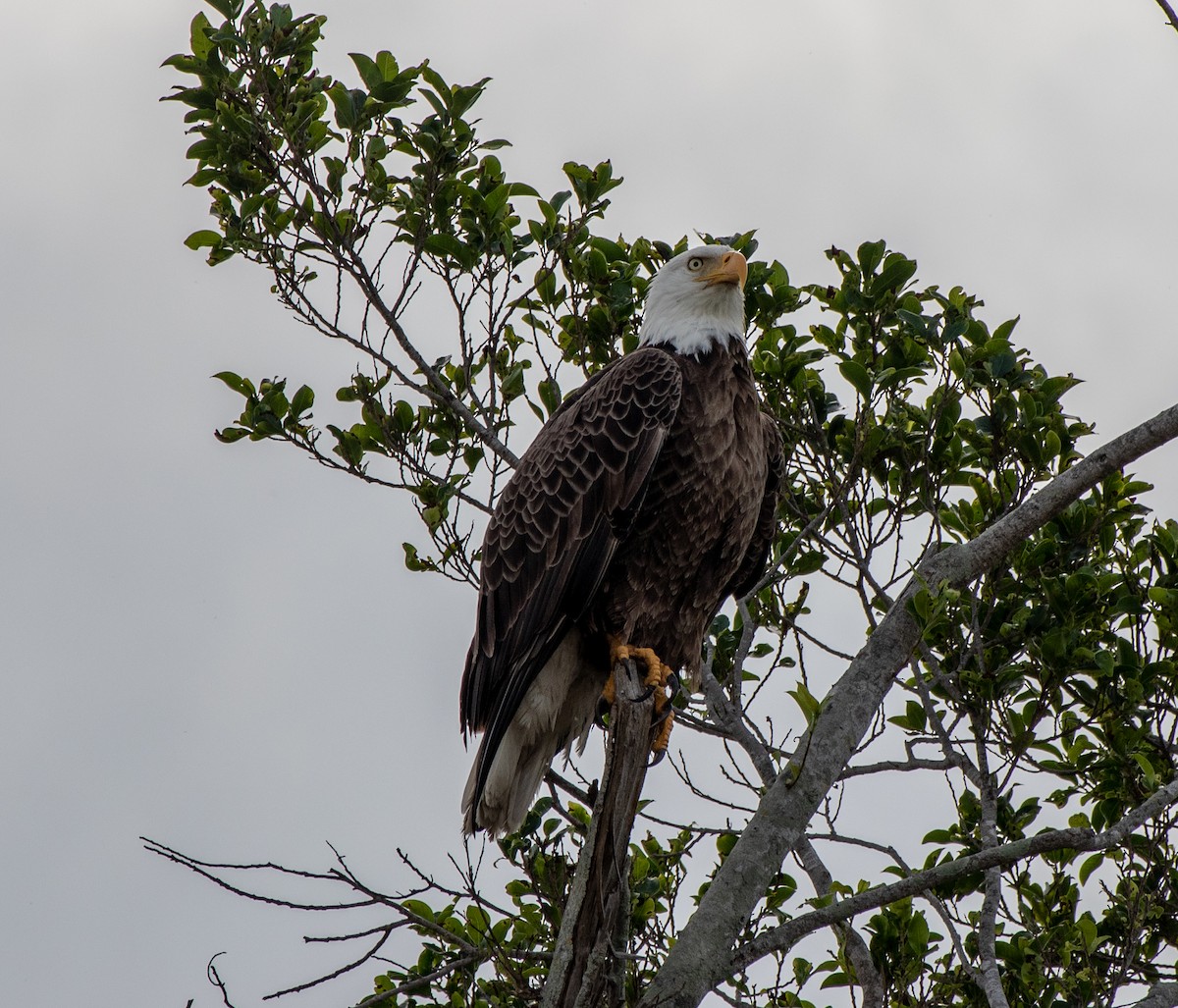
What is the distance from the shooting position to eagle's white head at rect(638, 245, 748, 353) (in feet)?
17.2

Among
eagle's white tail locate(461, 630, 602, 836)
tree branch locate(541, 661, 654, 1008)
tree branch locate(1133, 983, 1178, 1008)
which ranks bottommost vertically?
tree branch locate(541, 661, 654, 1008)

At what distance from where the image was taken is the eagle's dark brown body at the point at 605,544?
4.89 m

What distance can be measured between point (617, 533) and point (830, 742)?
119cm

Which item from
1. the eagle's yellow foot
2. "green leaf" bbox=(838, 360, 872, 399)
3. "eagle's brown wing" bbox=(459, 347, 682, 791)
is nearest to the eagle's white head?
"eagle's brown wing" bbox=(459, 347, 682, 791)

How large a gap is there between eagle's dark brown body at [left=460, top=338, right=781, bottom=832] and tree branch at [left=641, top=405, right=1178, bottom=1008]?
954mm

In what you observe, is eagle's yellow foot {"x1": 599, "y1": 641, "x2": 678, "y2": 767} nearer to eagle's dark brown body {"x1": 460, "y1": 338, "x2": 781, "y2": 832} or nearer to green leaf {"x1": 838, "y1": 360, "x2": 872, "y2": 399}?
eagle's dark brown body {"x1": 460, "y1": 338, "x2": 781, "y2": 832}

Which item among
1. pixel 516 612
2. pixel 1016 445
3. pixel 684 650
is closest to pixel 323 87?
pixel 516 612

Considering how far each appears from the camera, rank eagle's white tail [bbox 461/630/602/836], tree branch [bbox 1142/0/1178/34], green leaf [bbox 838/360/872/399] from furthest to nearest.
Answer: eagle's white tail [bbox 461/630/602/836] < green leaf [bbox 838/360/872/399] < tree branch [bbox 1142/0/1178/34]

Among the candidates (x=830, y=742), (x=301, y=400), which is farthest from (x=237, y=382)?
(x=830, y=742)

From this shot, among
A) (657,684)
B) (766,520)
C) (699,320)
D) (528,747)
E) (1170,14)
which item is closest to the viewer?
(1170,14)

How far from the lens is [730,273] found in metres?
5.29

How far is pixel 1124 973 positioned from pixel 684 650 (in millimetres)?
1823

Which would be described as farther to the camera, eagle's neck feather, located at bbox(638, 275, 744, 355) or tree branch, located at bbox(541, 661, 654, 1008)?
eagle's neck feather, located at bbox(638, 275, 744, 355)

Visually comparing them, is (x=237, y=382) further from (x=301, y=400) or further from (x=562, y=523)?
(x=562, y=523)
